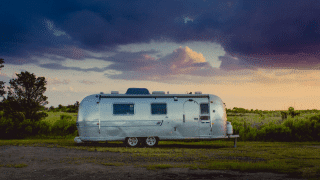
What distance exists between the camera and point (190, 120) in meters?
15.7

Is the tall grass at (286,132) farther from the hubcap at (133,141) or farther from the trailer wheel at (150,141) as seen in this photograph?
the hubcap at (133,141)

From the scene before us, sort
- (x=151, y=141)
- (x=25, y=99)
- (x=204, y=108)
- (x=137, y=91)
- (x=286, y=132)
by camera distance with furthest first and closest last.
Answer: (x=25, y=99) < (x=286, y=132) < (x=137, y=91) < (x=151, y=141) < (x=204, y=108)

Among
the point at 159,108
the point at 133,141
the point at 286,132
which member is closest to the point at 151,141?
the point at 133,141

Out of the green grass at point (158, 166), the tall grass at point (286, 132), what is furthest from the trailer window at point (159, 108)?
the tall grass at point (286, 132)

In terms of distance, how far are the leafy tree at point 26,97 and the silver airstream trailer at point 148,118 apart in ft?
63.2

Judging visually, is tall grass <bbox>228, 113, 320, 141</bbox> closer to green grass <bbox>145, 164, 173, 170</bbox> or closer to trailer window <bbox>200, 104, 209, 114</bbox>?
trailer window <bbox>200, 104, 209, 114</bbox>

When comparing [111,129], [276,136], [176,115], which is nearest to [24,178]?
[111,129]

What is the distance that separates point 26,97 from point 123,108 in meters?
21.2

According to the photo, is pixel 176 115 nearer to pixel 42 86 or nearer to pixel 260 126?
pixel 260 126

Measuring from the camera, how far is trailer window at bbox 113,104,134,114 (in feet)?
51.0

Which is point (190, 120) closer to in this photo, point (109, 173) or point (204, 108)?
point (204, 108)

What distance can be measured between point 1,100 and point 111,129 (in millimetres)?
22770

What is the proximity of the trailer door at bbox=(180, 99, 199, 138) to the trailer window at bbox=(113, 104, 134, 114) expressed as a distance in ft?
8.63

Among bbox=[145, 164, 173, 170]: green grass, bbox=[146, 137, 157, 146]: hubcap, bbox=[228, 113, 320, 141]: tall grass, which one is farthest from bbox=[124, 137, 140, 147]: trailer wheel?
bbox=[228, 113, 320, 141]: tall grass
